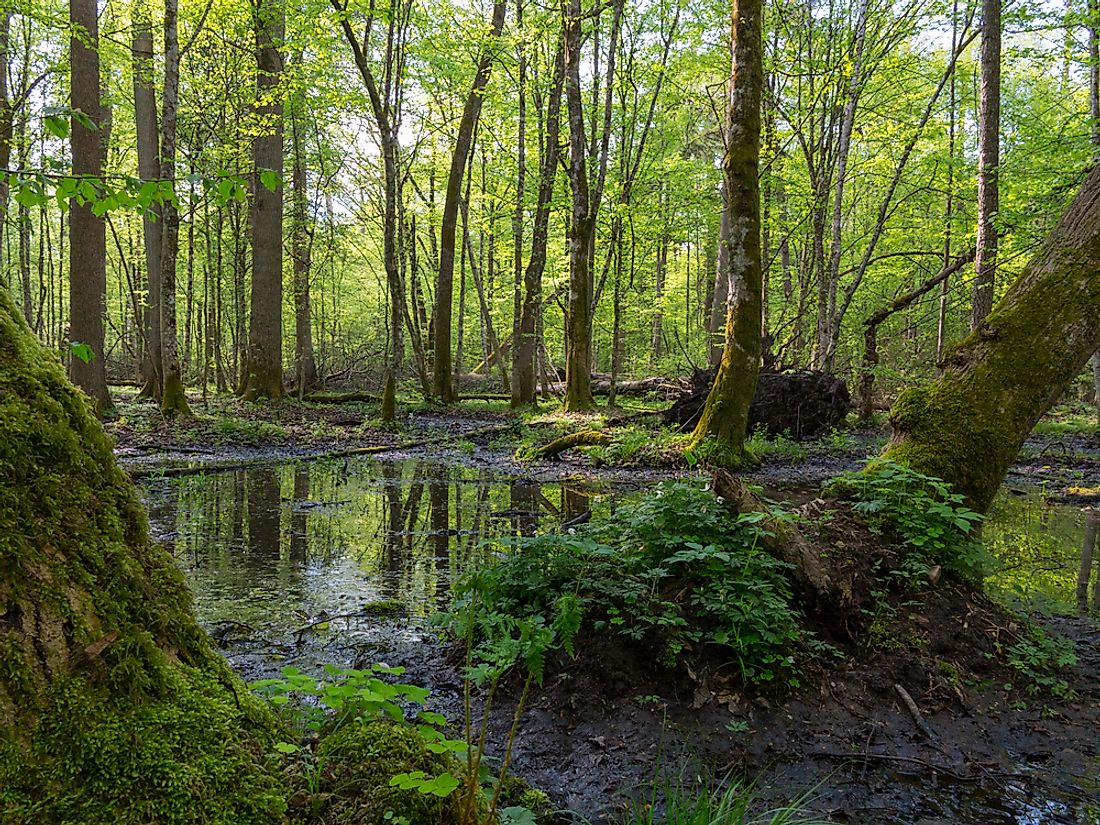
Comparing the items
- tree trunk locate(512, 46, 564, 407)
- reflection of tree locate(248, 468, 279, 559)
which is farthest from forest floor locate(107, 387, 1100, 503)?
tree trunk locate(512, 46, 564, 407)

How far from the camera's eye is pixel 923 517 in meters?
4.48

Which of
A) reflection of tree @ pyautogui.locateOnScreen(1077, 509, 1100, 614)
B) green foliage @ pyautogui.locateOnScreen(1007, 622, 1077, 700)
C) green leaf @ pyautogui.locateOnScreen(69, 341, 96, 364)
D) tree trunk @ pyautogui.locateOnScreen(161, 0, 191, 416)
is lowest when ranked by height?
reflection of tree @ pyautogui.locateOnScreen(1077, 509, 1100, 614)

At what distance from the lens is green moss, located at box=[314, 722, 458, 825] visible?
5.32 ft

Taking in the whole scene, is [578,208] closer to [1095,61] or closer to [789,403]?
[789,403]

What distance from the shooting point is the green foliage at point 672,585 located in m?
3.41

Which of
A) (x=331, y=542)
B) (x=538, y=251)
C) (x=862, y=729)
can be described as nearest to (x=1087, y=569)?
(x=862, y=729)

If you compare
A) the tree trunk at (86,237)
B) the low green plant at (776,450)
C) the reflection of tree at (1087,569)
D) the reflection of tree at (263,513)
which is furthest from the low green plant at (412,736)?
the tree trunk at (86,237)

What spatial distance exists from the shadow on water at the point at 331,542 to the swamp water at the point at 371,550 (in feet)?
0.05

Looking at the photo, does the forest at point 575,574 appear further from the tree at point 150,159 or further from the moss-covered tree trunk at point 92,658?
the tree at point 150,159

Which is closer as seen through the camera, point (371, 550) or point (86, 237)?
point (371, 550)

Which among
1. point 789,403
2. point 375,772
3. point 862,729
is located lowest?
point 862,729

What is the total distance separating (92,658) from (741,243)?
9446mm

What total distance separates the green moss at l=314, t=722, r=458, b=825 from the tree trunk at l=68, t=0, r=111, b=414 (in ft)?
43.7

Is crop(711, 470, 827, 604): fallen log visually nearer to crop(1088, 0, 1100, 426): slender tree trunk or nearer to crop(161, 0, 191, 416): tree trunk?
crop(161, 0, 191, 416): tree trunk
